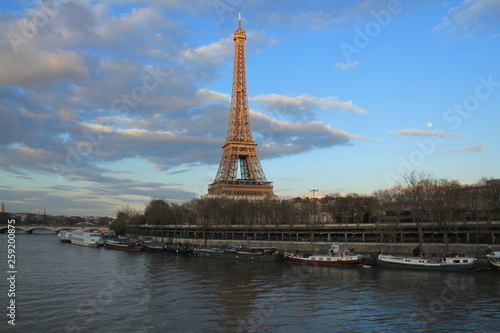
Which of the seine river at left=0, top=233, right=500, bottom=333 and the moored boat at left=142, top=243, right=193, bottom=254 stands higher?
the seine river at left=0, top=233, right=500, bottom=333

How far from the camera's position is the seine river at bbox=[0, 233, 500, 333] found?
22.8 meters

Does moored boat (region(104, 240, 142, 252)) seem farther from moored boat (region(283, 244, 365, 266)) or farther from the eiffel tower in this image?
moored boat (region(283, 244, 365, 266))

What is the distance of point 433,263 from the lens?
44062 millimetres

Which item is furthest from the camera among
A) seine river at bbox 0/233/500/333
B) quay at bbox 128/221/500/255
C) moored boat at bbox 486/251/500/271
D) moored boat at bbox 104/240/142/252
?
moored boat at bbox 104/240/142/252

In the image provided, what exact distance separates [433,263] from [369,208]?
34288 mm

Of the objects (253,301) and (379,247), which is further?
(379,247)

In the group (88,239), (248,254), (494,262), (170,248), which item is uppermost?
(494,262)

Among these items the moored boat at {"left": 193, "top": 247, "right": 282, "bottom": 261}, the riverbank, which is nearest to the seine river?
the moored boat at {"left": 193, "top": 247, "right": 282, "bottom": 261}

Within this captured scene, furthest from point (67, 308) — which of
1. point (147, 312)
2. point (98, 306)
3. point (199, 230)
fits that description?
point (199, 230)

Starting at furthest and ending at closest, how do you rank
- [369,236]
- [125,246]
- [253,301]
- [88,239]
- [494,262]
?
[88,239]
[125,246]
[369,236]
[494,262]
[253,301]

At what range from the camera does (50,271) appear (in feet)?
144

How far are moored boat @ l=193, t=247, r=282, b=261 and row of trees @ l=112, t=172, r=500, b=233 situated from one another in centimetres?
1579

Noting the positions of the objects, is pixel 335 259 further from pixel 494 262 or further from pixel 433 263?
pixel 494 262

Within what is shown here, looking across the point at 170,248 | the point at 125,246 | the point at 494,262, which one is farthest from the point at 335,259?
the point at 125,246
